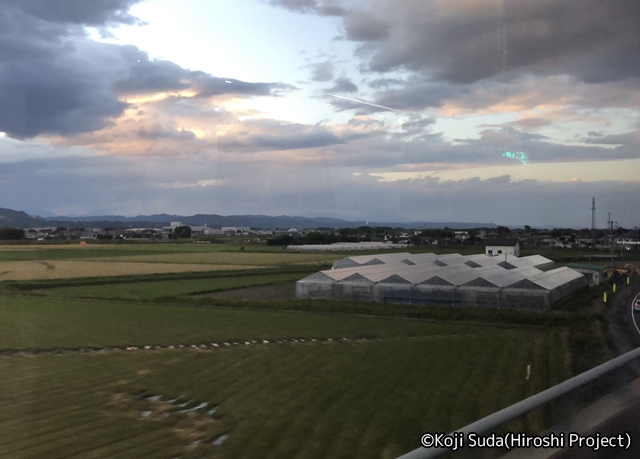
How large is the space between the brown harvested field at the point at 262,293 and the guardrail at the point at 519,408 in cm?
1450

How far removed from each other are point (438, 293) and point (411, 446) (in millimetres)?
11361

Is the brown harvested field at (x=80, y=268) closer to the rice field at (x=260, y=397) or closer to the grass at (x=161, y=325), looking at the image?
the grass at (x=161, y=325)

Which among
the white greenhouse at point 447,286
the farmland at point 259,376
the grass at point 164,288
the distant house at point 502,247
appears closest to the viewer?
the farmland at point 259,376

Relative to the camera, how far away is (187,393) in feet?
17.5

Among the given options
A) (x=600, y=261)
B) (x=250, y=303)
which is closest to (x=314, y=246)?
(x=600, y=261)

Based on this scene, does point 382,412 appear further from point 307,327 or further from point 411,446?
point 307,327

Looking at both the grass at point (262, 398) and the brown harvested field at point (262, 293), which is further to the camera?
the brown harvested field at point (262, 293)

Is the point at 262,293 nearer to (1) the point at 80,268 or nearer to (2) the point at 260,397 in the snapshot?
(1) the point at 80,268

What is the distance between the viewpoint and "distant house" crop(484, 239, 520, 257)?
26.5m

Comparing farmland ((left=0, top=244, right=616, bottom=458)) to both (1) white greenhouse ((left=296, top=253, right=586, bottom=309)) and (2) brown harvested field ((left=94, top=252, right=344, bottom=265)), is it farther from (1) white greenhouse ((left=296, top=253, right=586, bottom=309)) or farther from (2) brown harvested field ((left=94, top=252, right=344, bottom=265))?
(2) brown harvested field ((left=94, top=252, right=344, bottom=265))

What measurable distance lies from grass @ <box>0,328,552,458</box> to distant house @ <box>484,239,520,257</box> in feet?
63.5

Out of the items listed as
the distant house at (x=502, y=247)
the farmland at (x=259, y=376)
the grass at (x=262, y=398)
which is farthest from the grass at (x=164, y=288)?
the distant house at (x=502, y=247)

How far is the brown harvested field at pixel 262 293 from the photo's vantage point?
56.0 ft

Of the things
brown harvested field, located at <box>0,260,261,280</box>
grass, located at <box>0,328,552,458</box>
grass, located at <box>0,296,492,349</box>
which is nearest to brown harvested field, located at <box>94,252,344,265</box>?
brown harvested field, located at <box>0,260,261,280</box>
